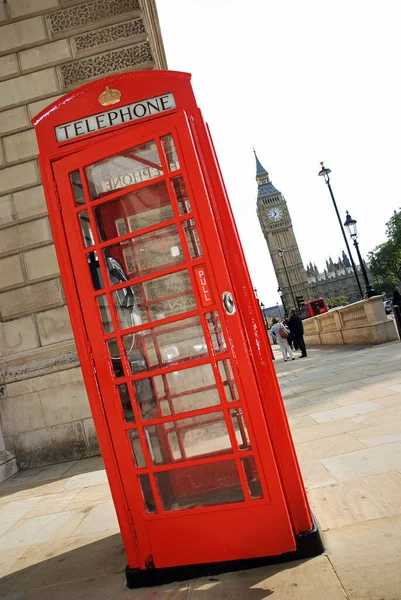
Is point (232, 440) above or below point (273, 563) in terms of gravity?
above

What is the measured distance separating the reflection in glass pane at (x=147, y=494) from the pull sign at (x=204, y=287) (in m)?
1.04

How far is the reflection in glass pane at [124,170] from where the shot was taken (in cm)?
228

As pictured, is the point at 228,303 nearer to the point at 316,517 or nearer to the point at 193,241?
the point at 193,241

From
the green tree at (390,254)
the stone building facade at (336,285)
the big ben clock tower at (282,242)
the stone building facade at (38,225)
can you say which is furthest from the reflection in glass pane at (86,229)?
the stone building facade at (336,285)

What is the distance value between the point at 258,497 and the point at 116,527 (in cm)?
152

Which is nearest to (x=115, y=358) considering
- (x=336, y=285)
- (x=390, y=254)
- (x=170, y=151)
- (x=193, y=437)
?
(x=193, y=437)

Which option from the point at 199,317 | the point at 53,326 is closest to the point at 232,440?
the point at 199,317

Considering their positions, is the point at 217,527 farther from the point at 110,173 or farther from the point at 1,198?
the point at 1,198

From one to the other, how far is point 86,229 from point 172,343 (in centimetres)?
85

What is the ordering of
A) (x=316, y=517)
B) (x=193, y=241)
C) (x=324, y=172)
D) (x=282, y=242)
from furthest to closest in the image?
(x=282, y=242), (x=324, y=172), (x=316, y=517), (x=193, y=241)

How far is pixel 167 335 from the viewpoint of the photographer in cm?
232

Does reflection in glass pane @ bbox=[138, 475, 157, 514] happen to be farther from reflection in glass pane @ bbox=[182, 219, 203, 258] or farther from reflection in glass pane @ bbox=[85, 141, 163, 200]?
reflection in glass pane @ bbox=[85, 141, 163, 200]

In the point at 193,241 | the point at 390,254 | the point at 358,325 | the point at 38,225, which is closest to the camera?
the point at 193,241

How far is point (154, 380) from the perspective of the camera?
232 centimetres
